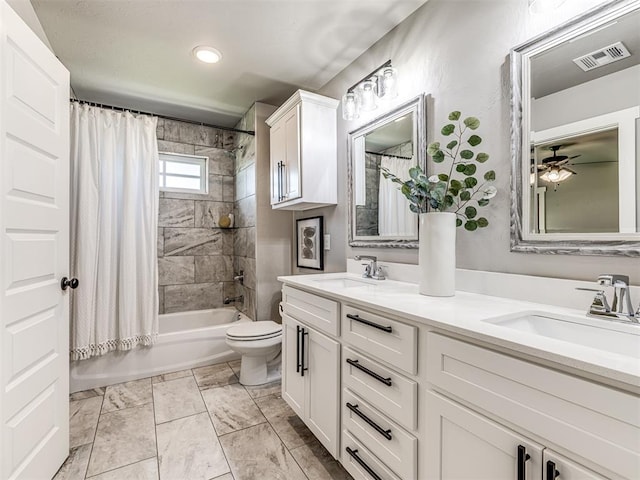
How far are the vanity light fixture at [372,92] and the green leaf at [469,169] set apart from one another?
762 millimetres

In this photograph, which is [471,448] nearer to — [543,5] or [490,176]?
[490,176]

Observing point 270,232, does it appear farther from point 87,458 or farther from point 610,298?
point 610,298

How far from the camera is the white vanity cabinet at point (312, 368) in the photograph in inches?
56.9

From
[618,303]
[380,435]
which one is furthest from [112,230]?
[618,303]

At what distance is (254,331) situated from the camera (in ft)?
8.11

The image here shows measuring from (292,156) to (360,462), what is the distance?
75.7 inches

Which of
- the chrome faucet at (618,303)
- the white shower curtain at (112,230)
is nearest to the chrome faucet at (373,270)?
the chrome faucet at (618,303)

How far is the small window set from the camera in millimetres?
3432

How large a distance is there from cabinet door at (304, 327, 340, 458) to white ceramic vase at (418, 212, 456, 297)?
0.51 metres

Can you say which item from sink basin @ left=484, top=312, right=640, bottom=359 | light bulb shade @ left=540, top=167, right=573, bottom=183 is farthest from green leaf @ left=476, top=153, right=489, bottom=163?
sink basin @ left=484, top=312, right=640, bottom=359

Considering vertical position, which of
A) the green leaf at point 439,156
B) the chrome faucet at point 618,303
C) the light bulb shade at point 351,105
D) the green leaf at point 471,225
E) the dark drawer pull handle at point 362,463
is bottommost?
the dark drawer pull handle at point 362,463

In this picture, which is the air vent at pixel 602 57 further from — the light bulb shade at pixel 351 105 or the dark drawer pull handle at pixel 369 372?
the dark drawer pull handle at pixel 369 372

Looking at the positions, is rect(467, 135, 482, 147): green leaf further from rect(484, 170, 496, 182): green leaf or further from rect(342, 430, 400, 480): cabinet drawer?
rect(342, 430, 400, 480): cabinet drawer

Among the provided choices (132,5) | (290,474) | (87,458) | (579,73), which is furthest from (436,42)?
(87,458)
